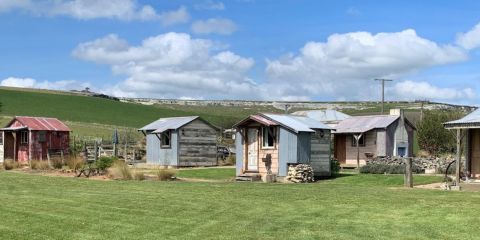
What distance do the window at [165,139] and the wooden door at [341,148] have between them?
1137 cm

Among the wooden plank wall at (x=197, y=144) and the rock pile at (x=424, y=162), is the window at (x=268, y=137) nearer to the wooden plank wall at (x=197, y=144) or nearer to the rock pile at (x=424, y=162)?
the rock pile at (x=424, y=162)

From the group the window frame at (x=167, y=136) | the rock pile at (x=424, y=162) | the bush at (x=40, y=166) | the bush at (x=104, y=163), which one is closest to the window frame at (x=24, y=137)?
the bush at (x=40, y=166)

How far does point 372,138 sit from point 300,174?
14661mm

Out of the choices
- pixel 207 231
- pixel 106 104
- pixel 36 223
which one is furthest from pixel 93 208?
pixel 106 104

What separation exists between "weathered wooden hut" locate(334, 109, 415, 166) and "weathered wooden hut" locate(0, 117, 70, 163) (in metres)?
19.0

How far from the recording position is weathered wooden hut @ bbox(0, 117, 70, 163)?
4191 centimetres

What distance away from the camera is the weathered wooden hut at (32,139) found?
137ft

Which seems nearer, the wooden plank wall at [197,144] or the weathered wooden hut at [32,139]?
the wooden plank wall at [197,144]

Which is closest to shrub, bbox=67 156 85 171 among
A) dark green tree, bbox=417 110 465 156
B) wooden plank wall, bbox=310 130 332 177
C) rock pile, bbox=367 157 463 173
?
wooden plank wall, bbox=310 130 332 177

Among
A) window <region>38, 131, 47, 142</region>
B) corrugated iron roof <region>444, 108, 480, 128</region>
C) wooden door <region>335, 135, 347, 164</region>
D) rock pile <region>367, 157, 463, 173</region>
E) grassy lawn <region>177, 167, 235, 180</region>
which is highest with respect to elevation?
corrugated iron roof <region>444, 108, 480, 128</region>

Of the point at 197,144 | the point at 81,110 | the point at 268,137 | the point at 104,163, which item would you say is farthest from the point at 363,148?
the point at 81,110

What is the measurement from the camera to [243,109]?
137250 millimetres

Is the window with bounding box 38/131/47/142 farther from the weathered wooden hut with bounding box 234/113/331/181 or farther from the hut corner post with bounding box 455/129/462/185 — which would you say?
the hut corner post with bounding box 455/129/462/185

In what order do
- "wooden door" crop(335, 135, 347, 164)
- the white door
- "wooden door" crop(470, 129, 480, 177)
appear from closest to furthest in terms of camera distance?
"wooden door" crop(470, 129, 480, 177) < the white door < "wooden door" crop(335, 135, 347, 164)
